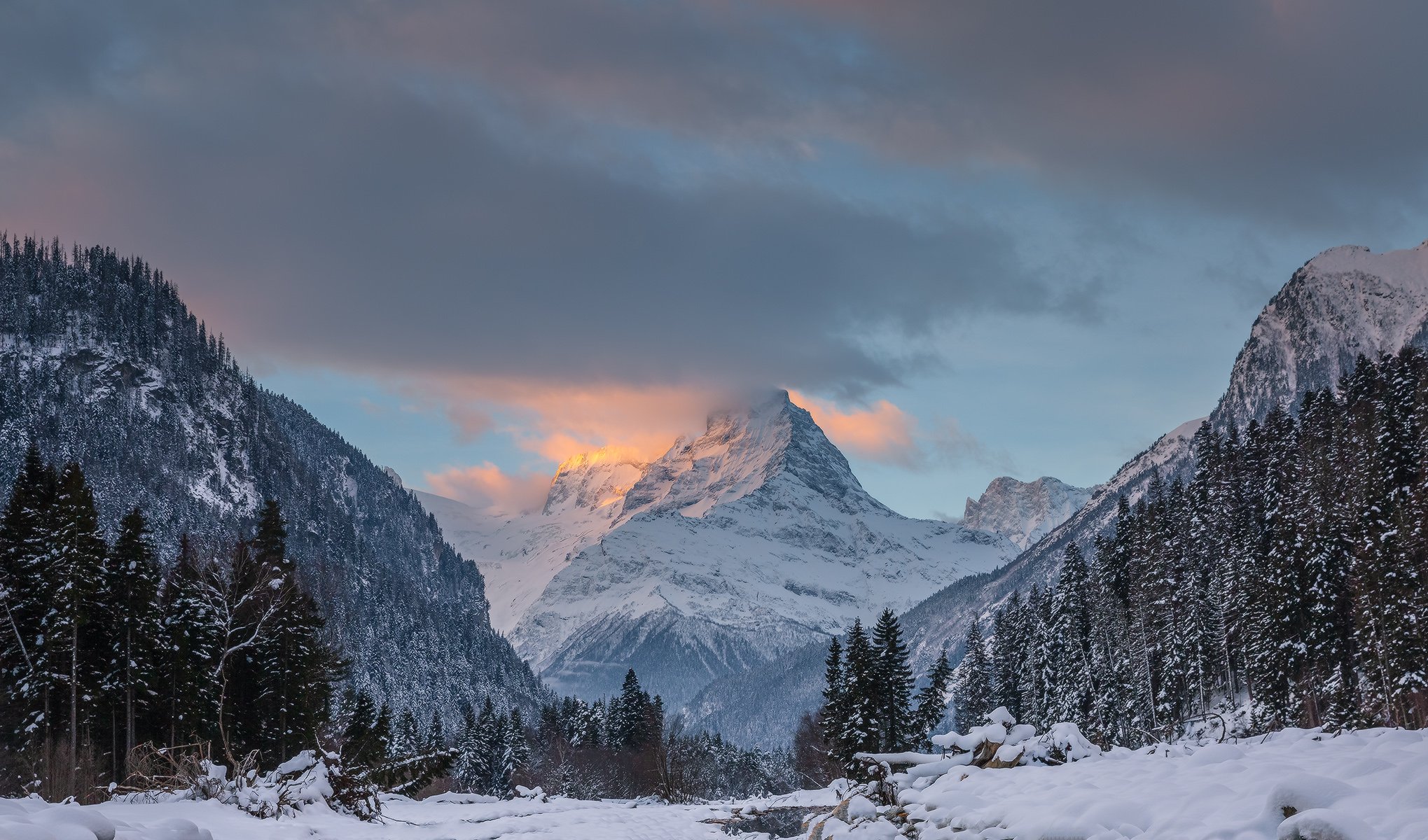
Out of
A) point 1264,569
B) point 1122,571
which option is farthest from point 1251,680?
point 1122,571

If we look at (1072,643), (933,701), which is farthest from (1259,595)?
(933,701)

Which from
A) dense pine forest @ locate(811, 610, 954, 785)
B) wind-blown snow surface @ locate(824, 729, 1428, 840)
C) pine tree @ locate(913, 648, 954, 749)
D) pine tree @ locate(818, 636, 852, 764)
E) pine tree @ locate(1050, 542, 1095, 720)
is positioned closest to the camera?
wind-blown snow surface @ locate(824, 729, 1428, 840)

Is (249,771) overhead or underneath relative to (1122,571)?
underneath

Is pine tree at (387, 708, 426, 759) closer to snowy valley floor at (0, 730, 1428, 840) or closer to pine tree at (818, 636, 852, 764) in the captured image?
pine tree at (818, 636, 852, 764)

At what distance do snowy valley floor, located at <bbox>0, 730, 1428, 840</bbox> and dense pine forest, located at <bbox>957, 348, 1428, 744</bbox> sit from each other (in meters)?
23.5

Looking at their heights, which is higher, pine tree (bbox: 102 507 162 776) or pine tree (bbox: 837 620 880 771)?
pine tree (bbox: 102 507 162 776)

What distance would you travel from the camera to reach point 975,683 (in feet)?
324

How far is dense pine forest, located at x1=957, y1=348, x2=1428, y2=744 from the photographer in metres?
46.8

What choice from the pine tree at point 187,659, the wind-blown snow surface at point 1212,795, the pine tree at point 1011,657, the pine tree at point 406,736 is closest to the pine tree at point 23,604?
the pine tree at point 187,659

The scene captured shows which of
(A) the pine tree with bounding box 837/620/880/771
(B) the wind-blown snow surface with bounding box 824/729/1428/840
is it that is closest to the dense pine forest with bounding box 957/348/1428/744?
(A) the pine tree with bounding box 837/620/880/771

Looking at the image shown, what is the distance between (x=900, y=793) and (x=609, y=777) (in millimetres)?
87422

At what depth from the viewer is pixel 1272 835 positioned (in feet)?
26.9

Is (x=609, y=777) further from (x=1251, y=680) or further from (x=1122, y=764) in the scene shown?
(x=1122, y=764)

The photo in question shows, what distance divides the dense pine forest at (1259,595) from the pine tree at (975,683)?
0.85 feet
